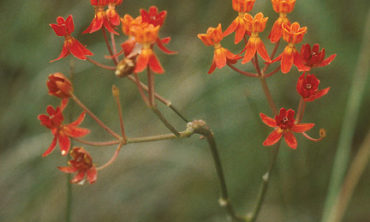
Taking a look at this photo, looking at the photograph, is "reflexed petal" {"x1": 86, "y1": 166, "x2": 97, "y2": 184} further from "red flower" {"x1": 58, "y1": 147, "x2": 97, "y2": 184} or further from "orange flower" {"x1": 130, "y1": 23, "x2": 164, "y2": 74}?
"orange flower" {"x1": 130, "y1": 23, "x2": 164, "y2": 74}

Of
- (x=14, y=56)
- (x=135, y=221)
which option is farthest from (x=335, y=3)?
(x=14, y=56)

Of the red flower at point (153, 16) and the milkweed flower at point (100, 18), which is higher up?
the red flower at point (153, 16)

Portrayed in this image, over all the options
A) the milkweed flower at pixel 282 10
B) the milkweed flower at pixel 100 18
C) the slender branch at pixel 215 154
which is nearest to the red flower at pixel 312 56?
the milkweed flower at pixel 282 10

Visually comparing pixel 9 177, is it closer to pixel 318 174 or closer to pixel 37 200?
pixel 37 200

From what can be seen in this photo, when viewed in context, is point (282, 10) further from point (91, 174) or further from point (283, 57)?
point (91, 174)

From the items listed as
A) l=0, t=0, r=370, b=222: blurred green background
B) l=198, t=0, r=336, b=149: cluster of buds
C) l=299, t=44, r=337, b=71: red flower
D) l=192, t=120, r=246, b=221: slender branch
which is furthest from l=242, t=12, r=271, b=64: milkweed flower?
l=0, t=0, r=370, b=222: blurred green background

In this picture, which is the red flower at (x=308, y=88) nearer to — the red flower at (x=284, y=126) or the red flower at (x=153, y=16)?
the red flower at (x=284, y=126)
